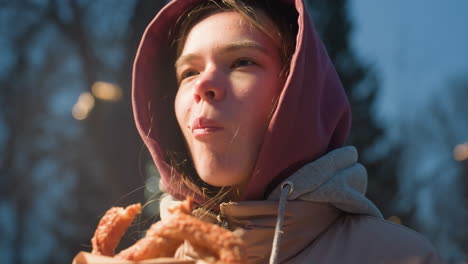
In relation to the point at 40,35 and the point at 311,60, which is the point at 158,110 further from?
the point at 40,35

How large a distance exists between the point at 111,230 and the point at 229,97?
1.40 feet

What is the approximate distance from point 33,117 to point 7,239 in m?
1.94

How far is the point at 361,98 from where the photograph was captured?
391 inches

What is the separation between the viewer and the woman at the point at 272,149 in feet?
3.55

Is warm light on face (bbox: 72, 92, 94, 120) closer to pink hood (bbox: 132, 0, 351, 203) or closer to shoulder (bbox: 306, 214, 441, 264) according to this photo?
pink hood (bbox: 132, 0, 351, 203)

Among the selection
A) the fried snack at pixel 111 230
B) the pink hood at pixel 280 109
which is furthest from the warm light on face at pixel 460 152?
the fried snack at pixel 111 230

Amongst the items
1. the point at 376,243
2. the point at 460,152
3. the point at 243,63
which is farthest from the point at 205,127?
the point at 460,152

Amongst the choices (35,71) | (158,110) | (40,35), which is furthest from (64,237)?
(158,110)

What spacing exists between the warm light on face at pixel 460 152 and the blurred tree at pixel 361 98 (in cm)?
112

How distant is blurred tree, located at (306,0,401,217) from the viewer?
30.0 feet

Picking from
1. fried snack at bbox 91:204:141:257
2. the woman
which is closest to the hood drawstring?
the woman

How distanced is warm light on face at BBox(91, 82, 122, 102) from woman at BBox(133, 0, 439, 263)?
17.3 feet

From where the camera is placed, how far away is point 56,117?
6.75m

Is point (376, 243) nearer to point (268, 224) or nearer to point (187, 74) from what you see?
point (268, 224)
